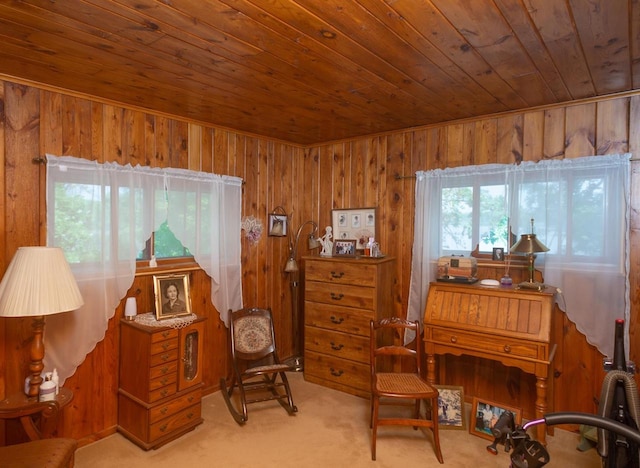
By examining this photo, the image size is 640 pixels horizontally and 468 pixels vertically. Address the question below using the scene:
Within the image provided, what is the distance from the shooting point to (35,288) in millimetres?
1984

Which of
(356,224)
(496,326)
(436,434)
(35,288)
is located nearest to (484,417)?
(436,434)

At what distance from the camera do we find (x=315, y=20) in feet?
5.38

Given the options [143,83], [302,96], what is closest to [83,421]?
[143,83]

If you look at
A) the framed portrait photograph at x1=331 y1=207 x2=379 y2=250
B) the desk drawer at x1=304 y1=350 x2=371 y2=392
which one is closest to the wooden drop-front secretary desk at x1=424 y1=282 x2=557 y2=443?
the desk drawer at x1=304 y1=350 x2=371 y2=392

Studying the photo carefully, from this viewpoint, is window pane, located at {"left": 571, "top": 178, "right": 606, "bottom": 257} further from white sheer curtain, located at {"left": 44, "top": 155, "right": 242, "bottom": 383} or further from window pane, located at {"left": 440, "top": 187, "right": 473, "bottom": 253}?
white sheer curtain, located at {"left": 44, "top": 155, "right": 242, "bottom": 383}

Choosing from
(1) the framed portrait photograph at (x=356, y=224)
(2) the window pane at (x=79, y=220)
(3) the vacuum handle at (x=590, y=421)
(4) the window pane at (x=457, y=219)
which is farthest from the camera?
(1) the framed portrait photograph at (x=356, y=224)

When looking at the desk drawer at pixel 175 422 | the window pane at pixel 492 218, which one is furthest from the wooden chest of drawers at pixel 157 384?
the window pane at pixel 492 218

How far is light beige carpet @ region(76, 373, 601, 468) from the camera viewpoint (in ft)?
7.83

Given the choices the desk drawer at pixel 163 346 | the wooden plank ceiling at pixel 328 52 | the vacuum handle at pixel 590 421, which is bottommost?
the desk drawer at pixel 163 346

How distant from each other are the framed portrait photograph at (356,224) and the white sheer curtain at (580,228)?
3.48 ft

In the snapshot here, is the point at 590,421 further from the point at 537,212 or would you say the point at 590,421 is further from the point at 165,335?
the point at 165,335

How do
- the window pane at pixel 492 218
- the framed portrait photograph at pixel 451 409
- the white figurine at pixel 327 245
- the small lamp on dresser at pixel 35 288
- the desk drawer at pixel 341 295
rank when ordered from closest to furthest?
the small lamp on dresser at pixel 35 288 < the framed portrait photograph at pixel 451 409 < the window pane at pixel 492 218 < the desk drawer at pixel 341 295 < the white figurine at pixel 327 245

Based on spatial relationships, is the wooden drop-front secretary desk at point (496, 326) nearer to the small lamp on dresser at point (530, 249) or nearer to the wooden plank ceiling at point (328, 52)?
the small lamp on dresser at point (530, 249)

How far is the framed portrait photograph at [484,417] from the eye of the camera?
2652mm
